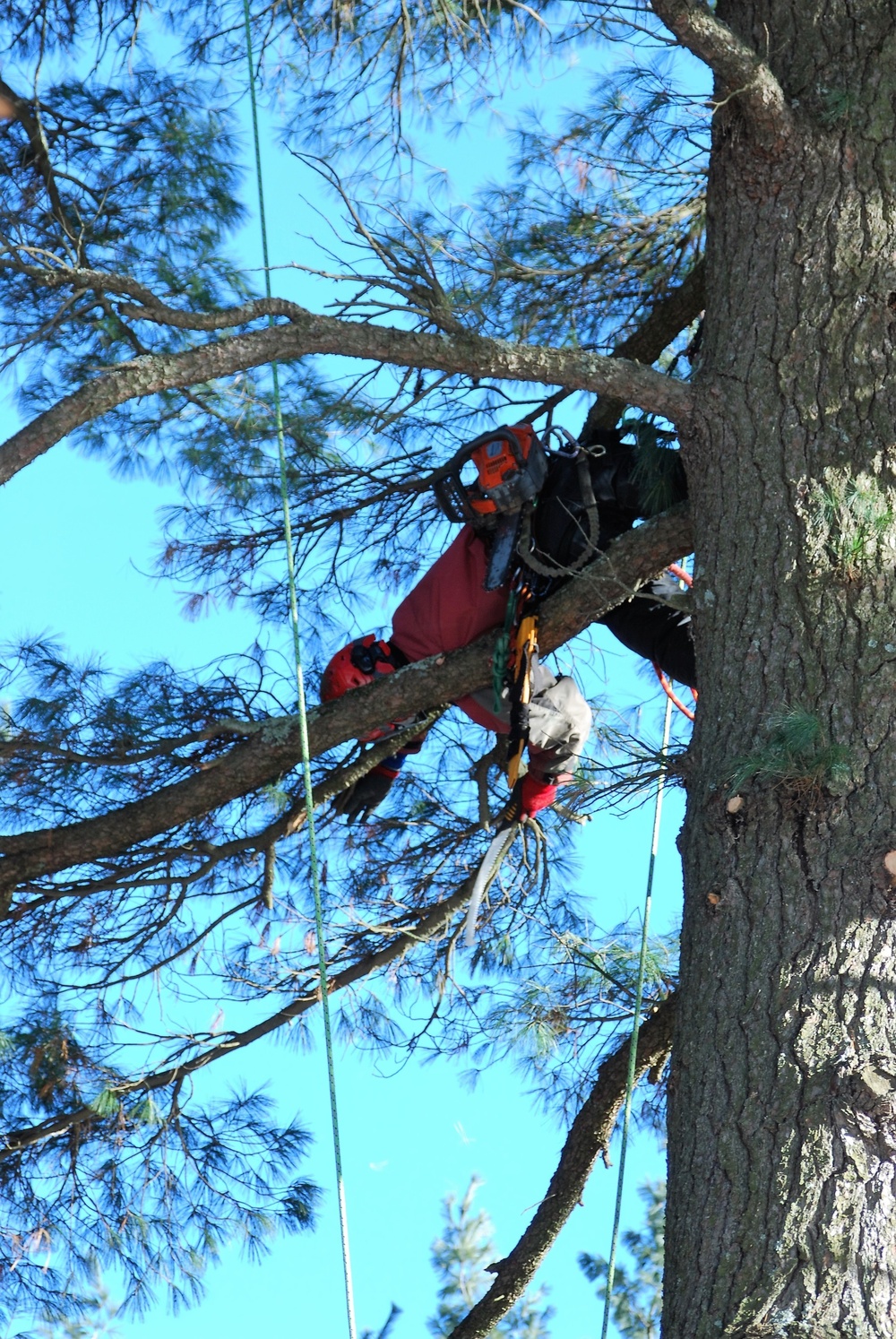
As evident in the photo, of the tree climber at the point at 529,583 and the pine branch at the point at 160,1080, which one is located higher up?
the tree climber at the point at 529,583

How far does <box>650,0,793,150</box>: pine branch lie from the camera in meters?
2.64

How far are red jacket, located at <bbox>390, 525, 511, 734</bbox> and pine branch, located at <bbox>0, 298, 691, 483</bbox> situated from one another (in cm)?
57

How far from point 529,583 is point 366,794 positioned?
82cm

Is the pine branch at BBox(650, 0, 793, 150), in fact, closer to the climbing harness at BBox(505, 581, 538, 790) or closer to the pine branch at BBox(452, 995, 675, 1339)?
the climbing harness at BBox(505, 581, 538, 790)

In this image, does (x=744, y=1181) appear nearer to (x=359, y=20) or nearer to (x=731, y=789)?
(x=731, y=789)

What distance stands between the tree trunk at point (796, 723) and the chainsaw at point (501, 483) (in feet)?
1.26

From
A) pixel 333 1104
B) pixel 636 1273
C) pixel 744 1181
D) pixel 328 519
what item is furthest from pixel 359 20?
pixel 636 1273

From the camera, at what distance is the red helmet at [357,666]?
344 centimetres

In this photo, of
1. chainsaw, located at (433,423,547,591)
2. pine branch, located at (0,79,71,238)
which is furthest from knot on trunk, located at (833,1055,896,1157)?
pine branch, located at (0,79,71,238)

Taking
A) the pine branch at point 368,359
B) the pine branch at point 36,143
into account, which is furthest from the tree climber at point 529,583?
the pine branch at point 36,143

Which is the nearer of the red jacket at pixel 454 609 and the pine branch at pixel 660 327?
the red jacket at pixel 454 609

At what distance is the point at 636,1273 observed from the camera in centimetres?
671

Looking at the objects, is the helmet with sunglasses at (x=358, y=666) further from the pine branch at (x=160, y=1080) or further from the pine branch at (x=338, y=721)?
the pine branch at (x=160, y=1080)

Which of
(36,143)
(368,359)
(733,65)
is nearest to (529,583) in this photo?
(368,359)
